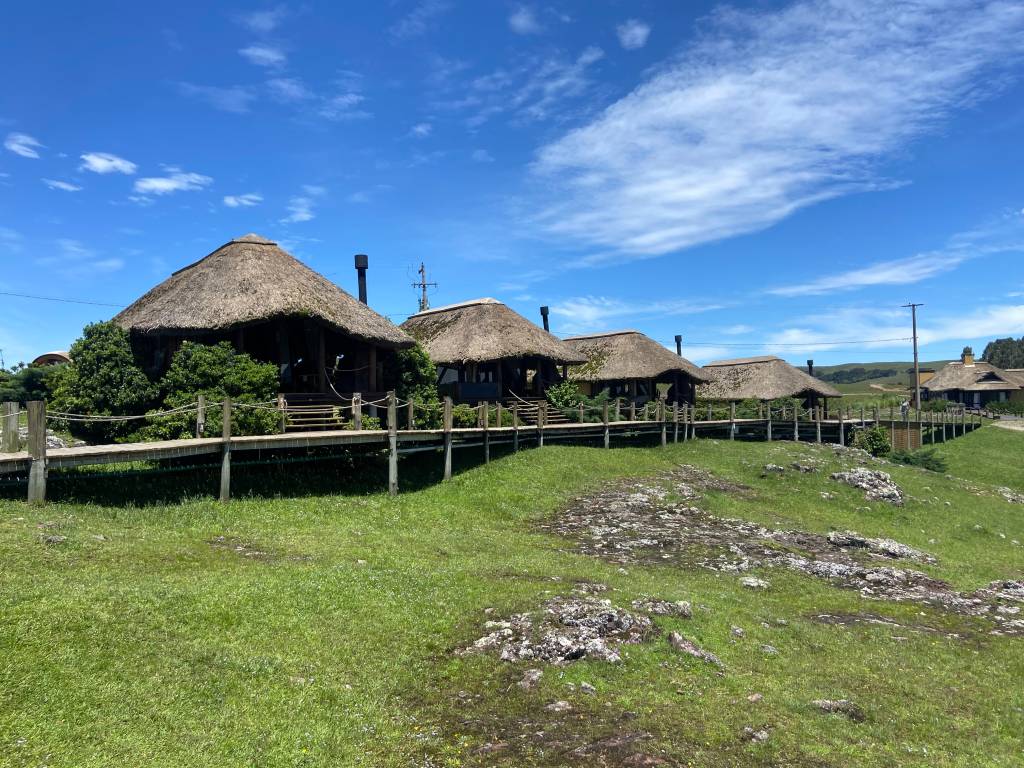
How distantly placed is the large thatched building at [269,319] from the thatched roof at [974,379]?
272 feet

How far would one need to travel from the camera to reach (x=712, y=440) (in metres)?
36.9

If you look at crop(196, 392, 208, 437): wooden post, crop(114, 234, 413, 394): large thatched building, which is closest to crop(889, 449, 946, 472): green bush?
crop(114, 234, 413, 394): large thatched building

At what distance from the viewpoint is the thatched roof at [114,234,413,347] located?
21484 millimetres

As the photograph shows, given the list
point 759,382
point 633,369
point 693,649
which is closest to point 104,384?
point 693,649

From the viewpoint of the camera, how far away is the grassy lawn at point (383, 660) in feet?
21.3

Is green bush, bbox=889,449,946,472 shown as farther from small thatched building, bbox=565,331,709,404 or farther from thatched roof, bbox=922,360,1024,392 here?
thatched roof, bbox=922,360,1024,392

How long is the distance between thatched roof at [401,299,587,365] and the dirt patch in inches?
496

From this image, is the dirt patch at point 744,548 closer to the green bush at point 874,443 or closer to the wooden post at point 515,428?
the wooden post at point 515,428

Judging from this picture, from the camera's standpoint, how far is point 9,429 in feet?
44.2

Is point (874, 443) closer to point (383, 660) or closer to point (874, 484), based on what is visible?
point (874, 484)

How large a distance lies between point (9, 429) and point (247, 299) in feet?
31.3

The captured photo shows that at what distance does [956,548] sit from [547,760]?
60.1 ft

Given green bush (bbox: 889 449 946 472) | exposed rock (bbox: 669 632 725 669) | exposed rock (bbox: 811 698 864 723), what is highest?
exposed rock (bbox: 669 632 725 669)

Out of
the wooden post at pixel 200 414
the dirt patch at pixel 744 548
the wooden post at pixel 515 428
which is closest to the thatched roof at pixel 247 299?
the wooden post at pixel 515 428
